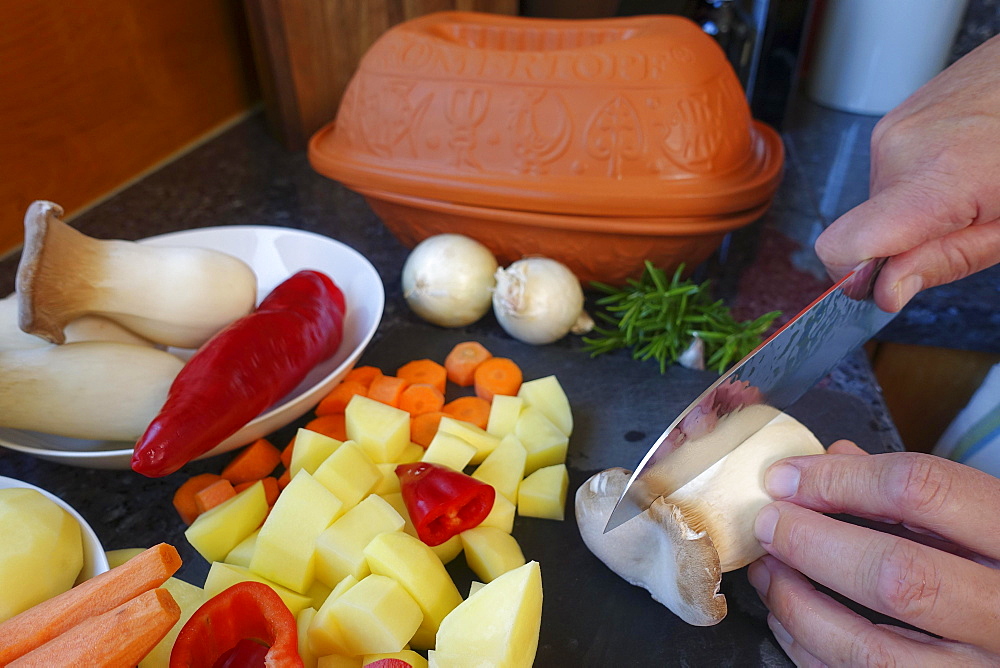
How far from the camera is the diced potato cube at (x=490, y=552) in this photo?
29.1 inches

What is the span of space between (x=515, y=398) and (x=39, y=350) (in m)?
0.62

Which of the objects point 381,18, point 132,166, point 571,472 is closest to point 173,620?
point 571,472

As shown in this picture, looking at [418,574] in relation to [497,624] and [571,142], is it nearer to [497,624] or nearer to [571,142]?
[497,624]

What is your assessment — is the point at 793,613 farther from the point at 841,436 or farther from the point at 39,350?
the point at 39,350

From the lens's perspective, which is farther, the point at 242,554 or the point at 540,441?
the point at 540,441

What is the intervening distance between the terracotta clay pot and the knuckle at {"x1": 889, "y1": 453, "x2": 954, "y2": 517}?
54 centimetres

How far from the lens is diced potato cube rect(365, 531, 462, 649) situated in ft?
2.20

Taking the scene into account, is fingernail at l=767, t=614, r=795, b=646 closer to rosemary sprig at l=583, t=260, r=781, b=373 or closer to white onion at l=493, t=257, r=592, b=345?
rosemary sprig at l=583, t=260, r=781, b=373

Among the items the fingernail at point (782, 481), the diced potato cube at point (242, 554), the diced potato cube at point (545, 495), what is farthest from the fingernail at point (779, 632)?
the diced potato cube at point (242, 554)

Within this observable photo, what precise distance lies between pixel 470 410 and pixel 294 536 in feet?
1.11

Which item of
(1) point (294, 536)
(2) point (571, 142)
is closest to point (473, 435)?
(1) point (294, 536)

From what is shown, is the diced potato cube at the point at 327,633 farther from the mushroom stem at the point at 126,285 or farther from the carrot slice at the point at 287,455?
the mushroom stem at the point at 126,285

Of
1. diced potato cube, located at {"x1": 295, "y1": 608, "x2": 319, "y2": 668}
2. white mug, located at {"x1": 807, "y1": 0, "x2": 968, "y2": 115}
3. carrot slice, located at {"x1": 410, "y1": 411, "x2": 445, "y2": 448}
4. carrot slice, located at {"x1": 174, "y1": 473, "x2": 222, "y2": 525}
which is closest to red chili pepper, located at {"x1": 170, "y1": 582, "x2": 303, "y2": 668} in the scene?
diced potato cube, located at {"x1": 295, "y1": 608, "x2": 319, "y2": 668}

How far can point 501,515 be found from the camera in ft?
2.62
